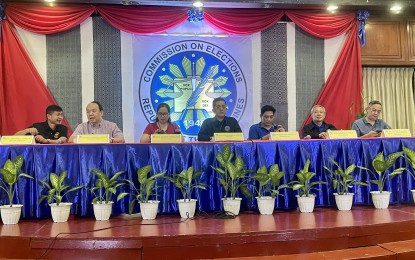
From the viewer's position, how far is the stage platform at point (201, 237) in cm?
196

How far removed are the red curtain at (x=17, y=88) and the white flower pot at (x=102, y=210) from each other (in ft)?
7.71

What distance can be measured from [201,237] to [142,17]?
3201 mm

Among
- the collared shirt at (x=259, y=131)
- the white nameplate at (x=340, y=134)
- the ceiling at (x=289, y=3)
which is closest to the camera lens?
the white nameplate at (x=340, y=134)

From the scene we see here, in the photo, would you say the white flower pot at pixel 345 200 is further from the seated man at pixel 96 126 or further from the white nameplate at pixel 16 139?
the white nameplate at pixel 16 139

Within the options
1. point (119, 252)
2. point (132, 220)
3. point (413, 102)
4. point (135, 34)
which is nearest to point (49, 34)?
point (135, 34)

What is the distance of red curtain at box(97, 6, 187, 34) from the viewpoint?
4.53 metres

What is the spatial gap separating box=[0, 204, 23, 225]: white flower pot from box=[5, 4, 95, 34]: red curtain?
2.66 metres

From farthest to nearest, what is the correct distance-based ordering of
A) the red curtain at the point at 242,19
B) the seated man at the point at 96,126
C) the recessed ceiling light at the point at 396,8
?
the recessed ceiling light at the point at 396,8 → the red curtain at the point at 242,19 → the seated man at the point at 96,126

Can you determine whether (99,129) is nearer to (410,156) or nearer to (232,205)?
(232,205)

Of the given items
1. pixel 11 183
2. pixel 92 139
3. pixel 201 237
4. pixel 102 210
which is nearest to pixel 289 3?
pixel 92 139

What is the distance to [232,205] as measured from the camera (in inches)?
98.7

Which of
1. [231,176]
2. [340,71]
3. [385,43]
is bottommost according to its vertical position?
[231,176]

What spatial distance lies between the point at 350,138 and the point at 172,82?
2.52m

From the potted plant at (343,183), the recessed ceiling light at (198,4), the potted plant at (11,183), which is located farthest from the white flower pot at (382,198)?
the recessed ceiling light at (198,4)
